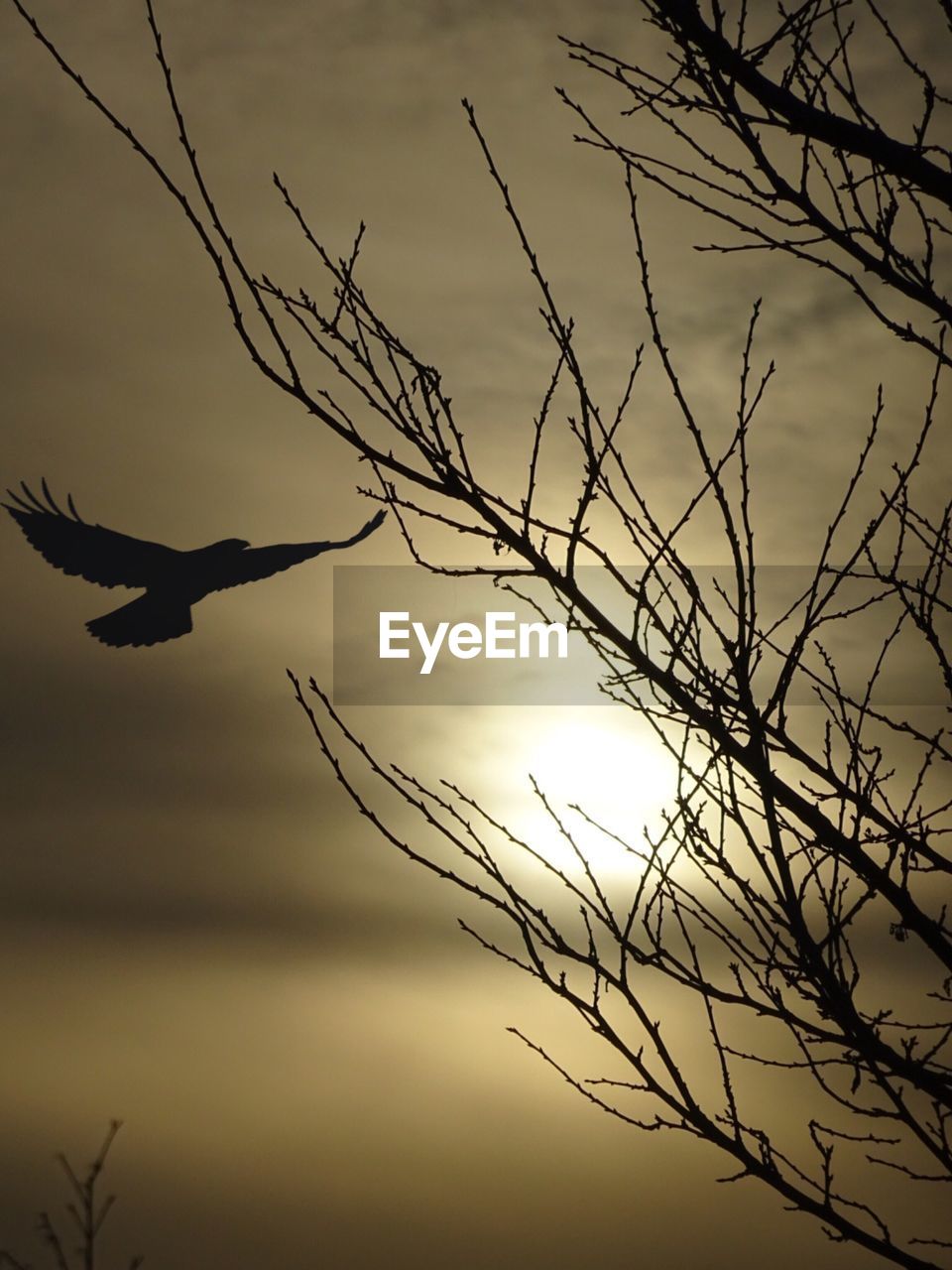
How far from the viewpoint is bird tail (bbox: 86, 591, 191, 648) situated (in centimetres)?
1061

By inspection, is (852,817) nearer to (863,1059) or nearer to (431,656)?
(863,1059)

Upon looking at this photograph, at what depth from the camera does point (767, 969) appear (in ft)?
8.31

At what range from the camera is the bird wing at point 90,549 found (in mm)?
10633

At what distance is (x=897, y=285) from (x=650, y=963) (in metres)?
1.56

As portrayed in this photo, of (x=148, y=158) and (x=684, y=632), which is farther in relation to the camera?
(x=684, y=632)

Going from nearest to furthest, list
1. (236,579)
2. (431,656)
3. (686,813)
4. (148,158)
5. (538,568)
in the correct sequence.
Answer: (148,158) < (538,568) < (686,813) < (431,656) < (236,579)

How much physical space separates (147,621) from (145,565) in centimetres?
52

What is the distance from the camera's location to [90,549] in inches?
422

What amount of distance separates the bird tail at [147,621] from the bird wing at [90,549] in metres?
0.24

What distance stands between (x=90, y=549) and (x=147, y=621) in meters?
0.82

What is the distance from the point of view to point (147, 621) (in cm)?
1091

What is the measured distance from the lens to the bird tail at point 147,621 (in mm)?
10609

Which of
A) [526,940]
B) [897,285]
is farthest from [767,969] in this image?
[897,285]

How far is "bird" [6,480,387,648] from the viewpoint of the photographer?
10617 mm
